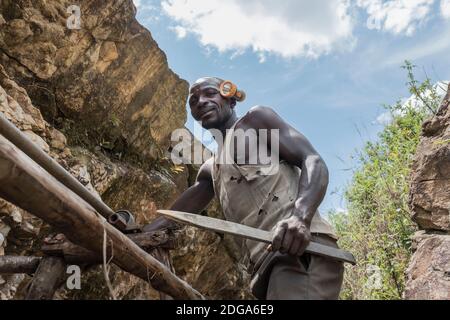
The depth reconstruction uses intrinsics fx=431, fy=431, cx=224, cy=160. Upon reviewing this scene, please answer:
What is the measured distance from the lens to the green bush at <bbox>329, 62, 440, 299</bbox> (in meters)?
6.06

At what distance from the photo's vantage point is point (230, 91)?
323cm

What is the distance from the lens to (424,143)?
463 centimetres

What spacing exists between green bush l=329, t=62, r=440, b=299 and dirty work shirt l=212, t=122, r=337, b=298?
390cm

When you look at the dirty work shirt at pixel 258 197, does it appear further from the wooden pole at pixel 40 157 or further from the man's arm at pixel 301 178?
the wooden pole at pixel 40 157

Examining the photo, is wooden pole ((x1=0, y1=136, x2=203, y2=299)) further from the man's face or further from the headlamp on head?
the headlamp on head

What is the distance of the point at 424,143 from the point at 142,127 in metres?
3.78

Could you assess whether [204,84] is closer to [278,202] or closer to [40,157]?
[278,202]

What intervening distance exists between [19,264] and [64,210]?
93cm

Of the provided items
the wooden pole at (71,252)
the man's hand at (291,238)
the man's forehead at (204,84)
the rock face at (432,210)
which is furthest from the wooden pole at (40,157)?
the rock face at (432,210)

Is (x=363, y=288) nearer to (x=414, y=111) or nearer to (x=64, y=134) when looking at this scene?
(x=414, y=111)

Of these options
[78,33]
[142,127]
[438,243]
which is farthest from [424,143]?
[78,33]

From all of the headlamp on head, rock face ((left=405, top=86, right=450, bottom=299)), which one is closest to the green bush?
rock face ((left=405, top=86, right=450, bottom=299))

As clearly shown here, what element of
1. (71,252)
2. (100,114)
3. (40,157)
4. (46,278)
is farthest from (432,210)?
A: (100,114)

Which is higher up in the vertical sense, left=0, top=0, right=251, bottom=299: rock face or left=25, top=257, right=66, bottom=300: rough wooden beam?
left=0, top=0, right=251, bottom=299: rock face
